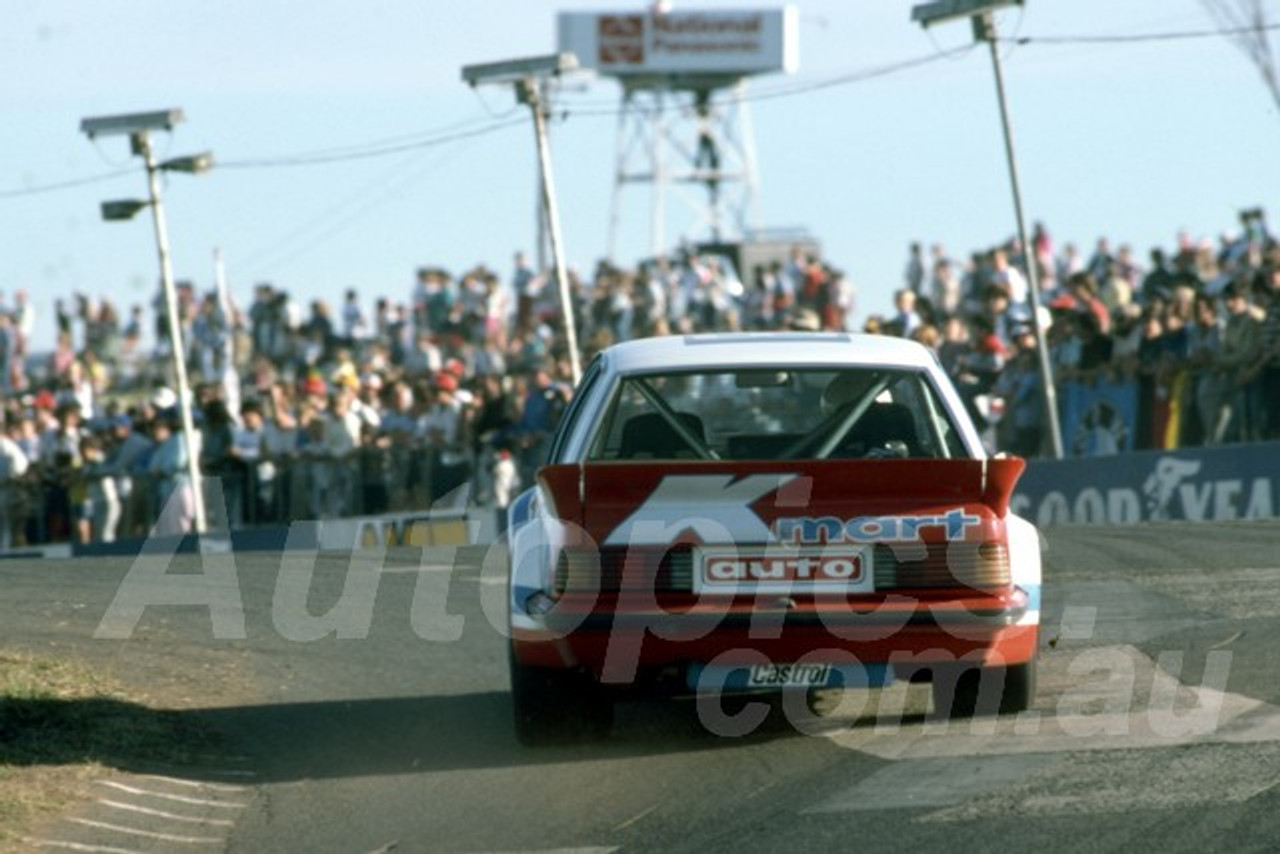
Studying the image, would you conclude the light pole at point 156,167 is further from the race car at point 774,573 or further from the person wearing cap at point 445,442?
the race car at point 774,573

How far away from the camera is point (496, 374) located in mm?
27781

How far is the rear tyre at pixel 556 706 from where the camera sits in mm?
8859

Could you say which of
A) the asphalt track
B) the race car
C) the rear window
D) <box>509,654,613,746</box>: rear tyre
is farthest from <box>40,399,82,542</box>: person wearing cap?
the race car

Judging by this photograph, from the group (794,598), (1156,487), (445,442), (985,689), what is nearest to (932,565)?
(794,598)

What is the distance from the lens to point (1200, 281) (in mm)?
21812

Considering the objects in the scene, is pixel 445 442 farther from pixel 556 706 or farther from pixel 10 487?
pixel 556 706

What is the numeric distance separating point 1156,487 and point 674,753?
40.1 ft

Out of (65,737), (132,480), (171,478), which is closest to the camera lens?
(65,737)

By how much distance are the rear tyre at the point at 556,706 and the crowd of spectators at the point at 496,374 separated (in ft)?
26.5

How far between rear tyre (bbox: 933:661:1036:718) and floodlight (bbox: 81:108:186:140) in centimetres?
2331

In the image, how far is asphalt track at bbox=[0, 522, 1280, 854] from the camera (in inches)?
291

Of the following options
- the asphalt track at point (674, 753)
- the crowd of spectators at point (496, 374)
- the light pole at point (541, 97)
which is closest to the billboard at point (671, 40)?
the crowd of spectators at point (496, 374)

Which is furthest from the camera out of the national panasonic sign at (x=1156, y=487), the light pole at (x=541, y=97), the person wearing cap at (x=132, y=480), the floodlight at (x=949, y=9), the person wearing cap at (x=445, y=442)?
the light pole at (x=541, y=97)

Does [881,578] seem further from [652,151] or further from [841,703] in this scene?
[652,151]
